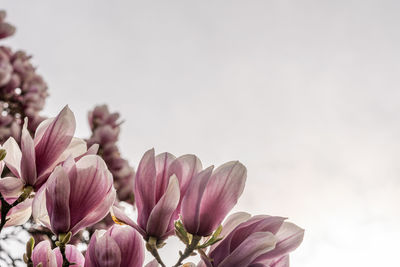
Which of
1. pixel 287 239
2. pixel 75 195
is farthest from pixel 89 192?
pixel 287 239

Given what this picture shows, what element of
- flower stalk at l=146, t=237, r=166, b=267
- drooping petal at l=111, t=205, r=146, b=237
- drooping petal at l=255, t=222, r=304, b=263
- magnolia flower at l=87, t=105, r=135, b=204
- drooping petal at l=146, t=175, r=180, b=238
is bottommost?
magnolia flower at l=87, t=105, r=135, b=204

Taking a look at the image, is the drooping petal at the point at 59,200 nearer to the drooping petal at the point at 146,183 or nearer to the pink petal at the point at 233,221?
the drooping petal at the point at 146,183

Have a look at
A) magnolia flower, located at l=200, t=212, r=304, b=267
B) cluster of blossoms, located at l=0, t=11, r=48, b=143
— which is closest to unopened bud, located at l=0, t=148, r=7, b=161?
magnolia flower, located at l=200, t=212, r=304, b=267

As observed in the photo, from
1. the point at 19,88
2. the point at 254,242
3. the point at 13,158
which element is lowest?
the point at 19,88

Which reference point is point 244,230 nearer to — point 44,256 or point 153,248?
point 153,248

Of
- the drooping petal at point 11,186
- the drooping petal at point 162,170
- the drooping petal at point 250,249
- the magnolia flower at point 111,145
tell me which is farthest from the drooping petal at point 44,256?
the magnolia flower at point 111,145

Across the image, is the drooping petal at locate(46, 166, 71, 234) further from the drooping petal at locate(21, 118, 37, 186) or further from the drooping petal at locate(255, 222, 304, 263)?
the drooping petal at locate(255, 222, 304, 263)

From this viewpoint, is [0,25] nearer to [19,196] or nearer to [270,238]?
[19,196]
